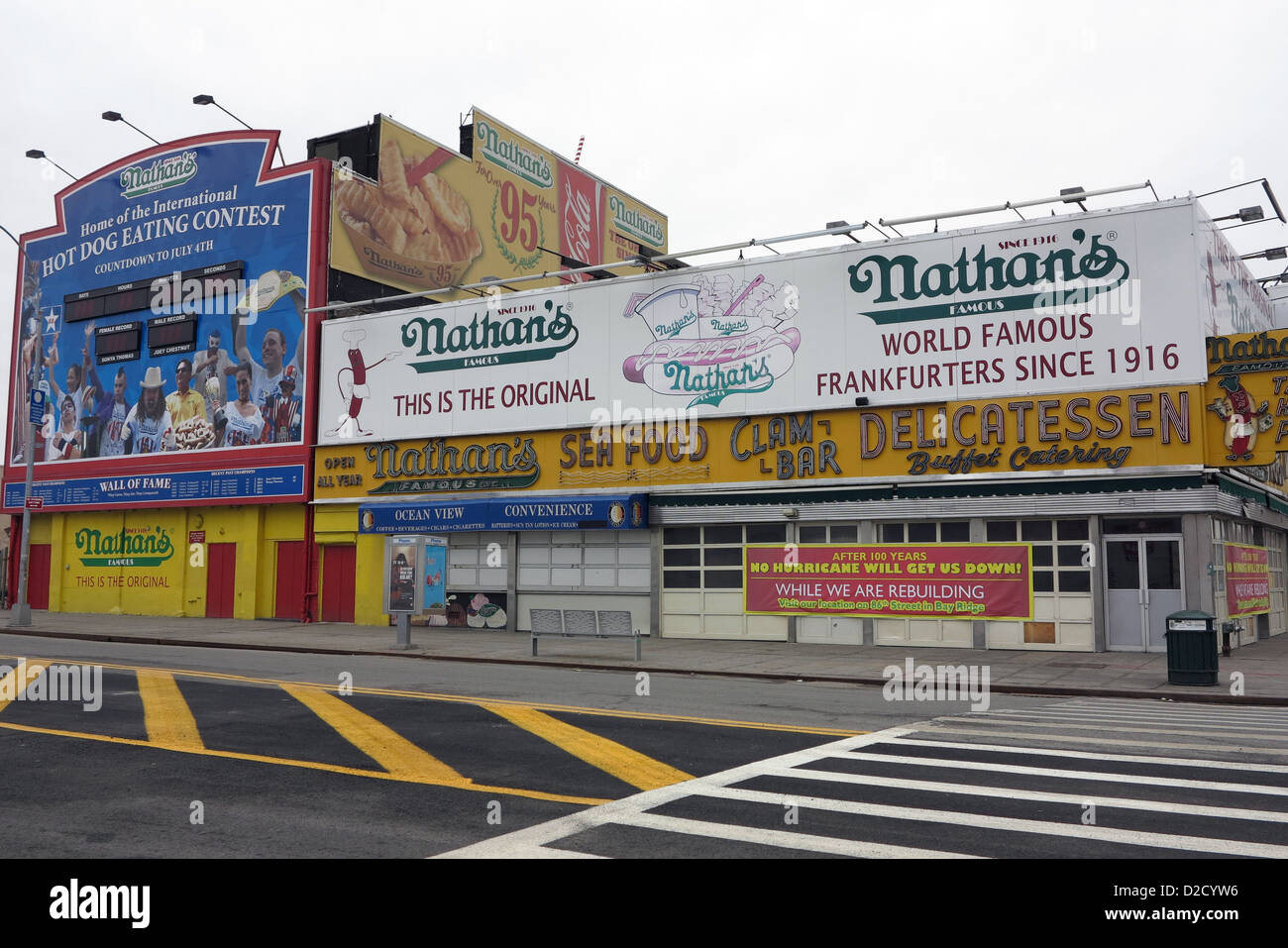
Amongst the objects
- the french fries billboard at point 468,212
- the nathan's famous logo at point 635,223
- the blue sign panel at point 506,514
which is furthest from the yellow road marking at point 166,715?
the nathan's famous logo at point 635,223

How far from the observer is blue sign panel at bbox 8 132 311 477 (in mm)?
33281

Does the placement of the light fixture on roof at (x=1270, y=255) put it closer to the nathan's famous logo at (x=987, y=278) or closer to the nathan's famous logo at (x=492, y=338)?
the nathan's famous logo at (x=987, y=278)

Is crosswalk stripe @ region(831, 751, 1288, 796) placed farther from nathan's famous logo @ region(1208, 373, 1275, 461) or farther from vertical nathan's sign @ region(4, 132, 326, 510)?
vertical nathan's sign @ region(4, 132, 326, 510)

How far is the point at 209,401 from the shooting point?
34.5 meters

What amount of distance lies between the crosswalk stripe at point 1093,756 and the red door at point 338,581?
2348cm

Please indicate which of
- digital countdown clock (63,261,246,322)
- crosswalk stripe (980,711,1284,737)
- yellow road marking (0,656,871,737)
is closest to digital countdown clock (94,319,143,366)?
digital countdown clock (63,261,246,322)

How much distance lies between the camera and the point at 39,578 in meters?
38.8

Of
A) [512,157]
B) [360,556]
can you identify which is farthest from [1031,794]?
[512,157]

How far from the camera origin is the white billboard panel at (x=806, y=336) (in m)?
21.7

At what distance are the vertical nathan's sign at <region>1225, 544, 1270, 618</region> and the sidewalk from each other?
915mm

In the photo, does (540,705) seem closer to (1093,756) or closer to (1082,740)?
(1082,740)

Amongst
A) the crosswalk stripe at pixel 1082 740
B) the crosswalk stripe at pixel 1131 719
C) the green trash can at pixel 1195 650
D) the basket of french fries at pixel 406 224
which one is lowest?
the crosswalk stripe at pixel 1131 719

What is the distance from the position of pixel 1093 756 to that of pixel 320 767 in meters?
7.40

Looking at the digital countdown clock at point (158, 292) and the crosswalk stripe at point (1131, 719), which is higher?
the digital countdown clock at point (158, 292)
